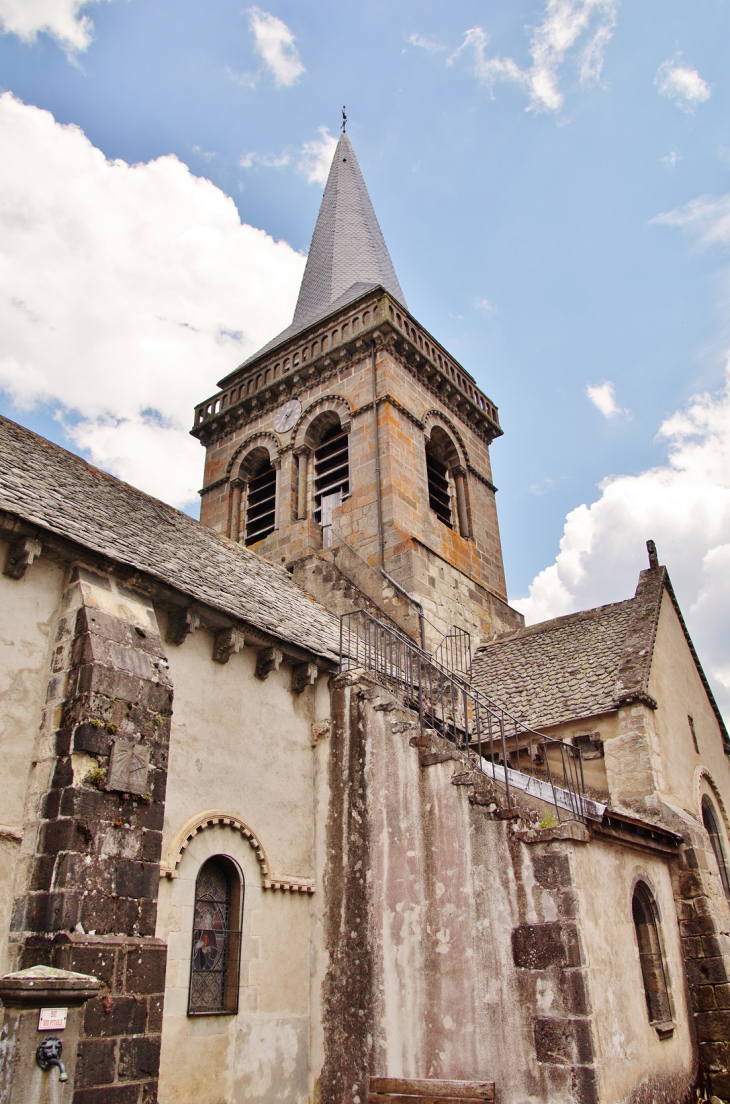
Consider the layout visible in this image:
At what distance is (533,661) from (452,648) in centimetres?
198

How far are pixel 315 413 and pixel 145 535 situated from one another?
1000cm

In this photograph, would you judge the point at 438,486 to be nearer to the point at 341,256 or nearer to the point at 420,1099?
the point at 341,256

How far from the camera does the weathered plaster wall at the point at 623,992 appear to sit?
7.75m

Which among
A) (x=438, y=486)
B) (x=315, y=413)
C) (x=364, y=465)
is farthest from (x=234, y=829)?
(x=315, y=413)

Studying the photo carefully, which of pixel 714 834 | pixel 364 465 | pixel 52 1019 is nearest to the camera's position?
pixel 52 1019

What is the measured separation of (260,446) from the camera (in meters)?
21.1

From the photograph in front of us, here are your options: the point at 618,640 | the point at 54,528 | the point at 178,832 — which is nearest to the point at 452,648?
the point at 618,640

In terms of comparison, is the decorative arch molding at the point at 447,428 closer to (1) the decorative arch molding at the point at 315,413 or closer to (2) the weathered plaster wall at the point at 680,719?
(1) the decorative arch molding at the point at 315,413

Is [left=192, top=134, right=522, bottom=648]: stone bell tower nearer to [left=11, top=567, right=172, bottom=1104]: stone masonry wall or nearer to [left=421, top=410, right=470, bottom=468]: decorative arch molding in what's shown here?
[left=421, top=410, right=470, bottom=468]: decorative arch molding

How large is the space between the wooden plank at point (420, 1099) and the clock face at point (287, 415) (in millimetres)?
15237

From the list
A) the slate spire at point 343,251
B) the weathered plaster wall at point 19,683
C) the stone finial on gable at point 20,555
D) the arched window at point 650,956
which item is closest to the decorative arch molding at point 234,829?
the weathered plaster wall at point 19,683

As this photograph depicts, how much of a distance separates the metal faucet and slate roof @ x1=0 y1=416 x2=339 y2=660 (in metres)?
4.49

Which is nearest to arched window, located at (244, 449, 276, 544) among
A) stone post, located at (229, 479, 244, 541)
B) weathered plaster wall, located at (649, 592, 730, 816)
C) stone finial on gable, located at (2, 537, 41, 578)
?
stone post, located at (229, 479, 244, 541)

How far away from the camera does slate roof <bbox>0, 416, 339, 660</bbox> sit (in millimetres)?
8828
